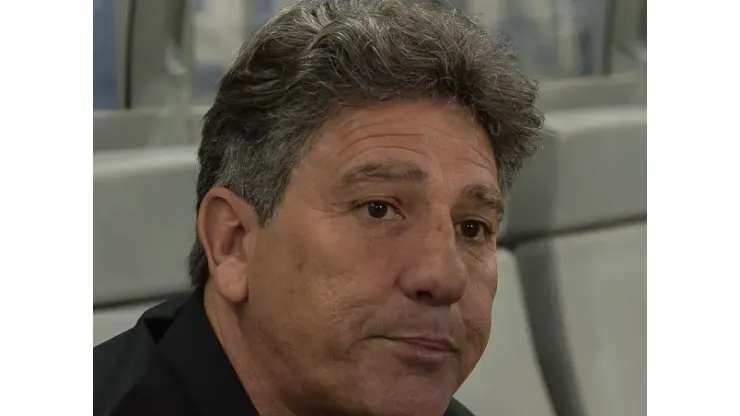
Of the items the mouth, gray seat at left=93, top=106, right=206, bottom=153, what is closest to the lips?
the mouth

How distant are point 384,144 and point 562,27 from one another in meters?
0.41

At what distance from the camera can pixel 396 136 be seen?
1.12m

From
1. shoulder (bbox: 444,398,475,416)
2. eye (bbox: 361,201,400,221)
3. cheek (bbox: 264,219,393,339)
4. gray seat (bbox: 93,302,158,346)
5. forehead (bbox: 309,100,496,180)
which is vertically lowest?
shoulder (bbox: 444,398,475,416)

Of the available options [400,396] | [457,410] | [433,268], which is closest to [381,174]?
[433,268]

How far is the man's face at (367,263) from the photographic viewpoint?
3.65 feet

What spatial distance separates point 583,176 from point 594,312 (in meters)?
0.20

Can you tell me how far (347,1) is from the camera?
117cm

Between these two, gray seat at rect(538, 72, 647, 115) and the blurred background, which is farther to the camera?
gray seat at rect(538, 72, 647, 115)

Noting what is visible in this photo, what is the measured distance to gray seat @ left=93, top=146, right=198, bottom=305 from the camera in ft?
3.79

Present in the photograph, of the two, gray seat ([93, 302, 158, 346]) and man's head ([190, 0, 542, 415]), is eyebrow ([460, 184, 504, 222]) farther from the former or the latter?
gray seat ([93, 302, 158, 346])

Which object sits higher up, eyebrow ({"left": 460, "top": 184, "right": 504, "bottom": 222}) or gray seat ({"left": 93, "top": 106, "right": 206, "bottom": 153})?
gray seat ({"left": 93, "top": 106, "right": 206, "bottom": 153})

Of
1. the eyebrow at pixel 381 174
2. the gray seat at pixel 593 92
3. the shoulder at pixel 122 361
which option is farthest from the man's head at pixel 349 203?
the gray seat at pixel 593 92

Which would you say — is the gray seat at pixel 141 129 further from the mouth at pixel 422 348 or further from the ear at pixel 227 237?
the mouth at pixel 422 348

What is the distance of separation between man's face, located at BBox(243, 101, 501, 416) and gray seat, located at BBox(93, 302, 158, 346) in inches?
5.8
